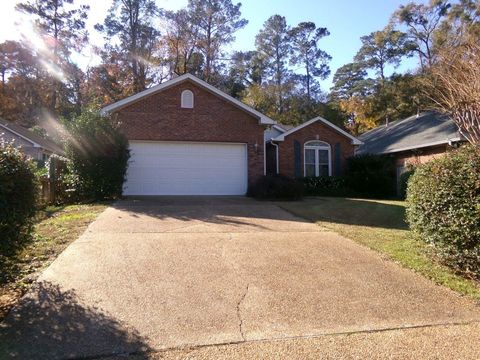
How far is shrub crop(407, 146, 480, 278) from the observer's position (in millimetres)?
5844

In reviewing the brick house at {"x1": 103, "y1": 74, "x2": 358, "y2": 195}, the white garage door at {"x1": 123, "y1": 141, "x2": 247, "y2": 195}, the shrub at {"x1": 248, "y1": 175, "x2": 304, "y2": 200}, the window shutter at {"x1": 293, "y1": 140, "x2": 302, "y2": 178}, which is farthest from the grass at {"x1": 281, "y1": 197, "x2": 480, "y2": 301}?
the window shutter at {"x1": 293, "y1": 140, "x2": 302, "y2": 178}

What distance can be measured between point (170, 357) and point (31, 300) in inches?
83.0

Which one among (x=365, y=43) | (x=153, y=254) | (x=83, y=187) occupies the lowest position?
(x=153, y=254)

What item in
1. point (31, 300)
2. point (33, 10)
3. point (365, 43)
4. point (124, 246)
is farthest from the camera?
point (365, 43)

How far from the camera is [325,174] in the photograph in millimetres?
20953

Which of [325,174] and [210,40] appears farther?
[210,40]

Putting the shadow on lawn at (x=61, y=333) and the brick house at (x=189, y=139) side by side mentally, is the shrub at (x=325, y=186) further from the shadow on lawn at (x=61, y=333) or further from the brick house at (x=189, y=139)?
the shadow on lawn at (x=61, y=333)

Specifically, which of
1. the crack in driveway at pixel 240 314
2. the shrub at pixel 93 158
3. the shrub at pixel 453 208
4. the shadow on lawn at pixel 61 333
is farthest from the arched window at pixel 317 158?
the shadow on lawn at pixel 61 333

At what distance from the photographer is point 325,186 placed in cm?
2000

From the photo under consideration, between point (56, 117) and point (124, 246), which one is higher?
point (56, 117)

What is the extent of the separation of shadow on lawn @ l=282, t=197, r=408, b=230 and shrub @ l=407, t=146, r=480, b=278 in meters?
Answer: 3.62

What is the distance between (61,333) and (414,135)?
21025mm

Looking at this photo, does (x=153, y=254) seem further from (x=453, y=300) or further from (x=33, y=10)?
(x=33, y=10)

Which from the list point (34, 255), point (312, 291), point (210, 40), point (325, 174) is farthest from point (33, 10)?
point (312, 291)
